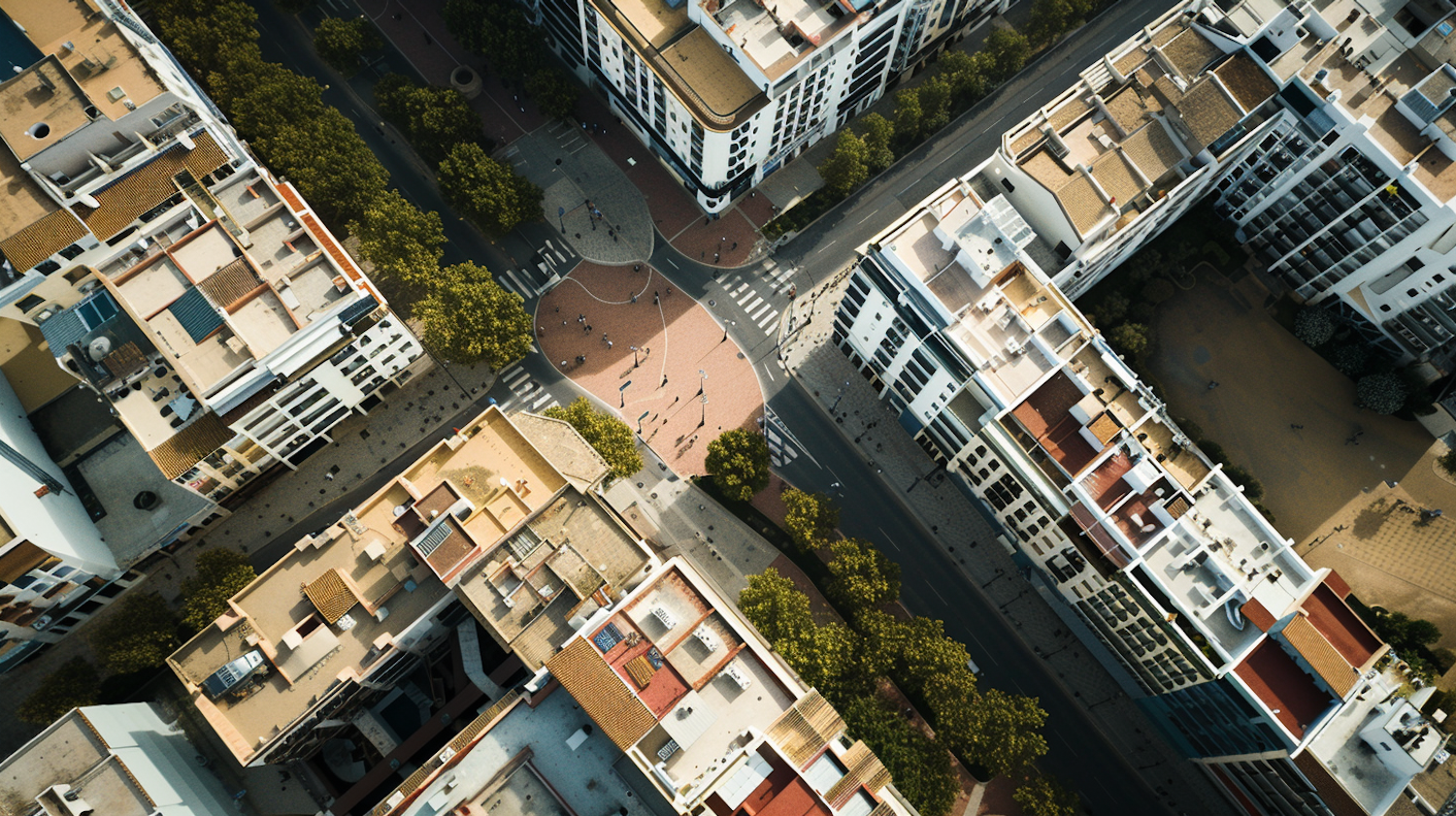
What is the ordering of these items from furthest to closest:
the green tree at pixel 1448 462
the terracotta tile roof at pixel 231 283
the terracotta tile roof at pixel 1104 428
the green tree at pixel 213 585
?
the green tree at pixel 1448 462
the green tree at pixel 213 585
the terracotta tile roof at pixel 231 283
the terracotta tile roof at pixel 1104 428

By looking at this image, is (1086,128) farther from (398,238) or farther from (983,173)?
(398,238)

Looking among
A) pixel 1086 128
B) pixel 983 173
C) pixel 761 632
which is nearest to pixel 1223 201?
pixel 1086 128

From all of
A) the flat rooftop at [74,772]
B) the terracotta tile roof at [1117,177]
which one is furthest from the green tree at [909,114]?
the flat rooftop at [74,772]

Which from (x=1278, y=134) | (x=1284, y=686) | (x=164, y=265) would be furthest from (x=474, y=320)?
(x=1278, y=134)

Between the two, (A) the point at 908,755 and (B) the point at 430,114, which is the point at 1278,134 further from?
(B) the point at 430,114

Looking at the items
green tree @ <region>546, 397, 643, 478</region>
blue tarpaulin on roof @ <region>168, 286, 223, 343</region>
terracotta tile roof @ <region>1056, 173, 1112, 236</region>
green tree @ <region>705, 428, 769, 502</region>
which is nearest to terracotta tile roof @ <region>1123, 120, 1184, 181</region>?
terracotta tile roof @ <region>1056, 173, 1112, 236</region>

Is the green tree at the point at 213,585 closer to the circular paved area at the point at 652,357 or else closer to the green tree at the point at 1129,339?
the circular paved area at the point at 652,357
